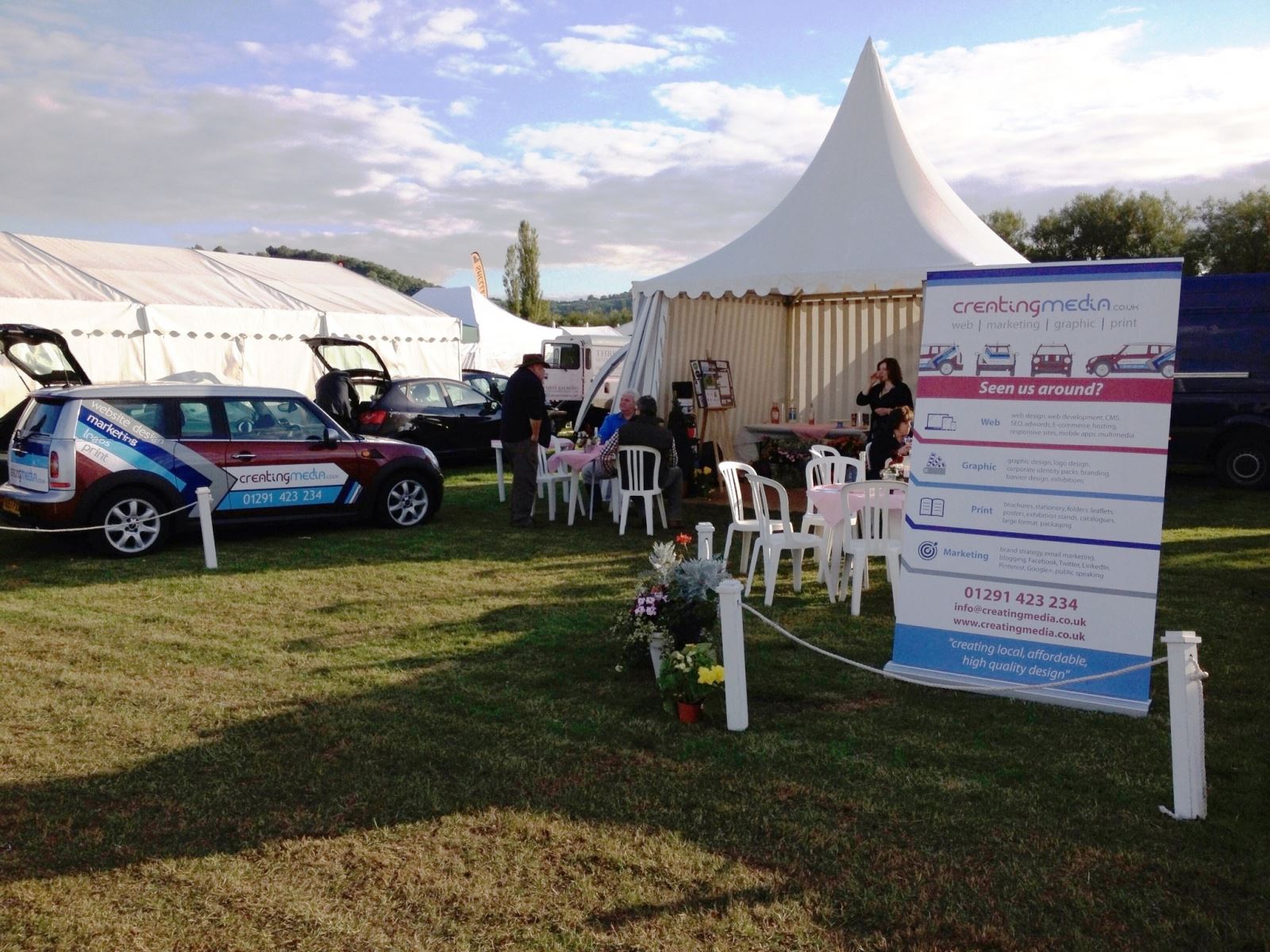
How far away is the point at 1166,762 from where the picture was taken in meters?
4.34

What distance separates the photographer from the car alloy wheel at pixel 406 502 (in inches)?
403

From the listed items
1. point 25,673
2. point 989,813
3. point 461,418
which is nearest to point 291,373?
point 461,418

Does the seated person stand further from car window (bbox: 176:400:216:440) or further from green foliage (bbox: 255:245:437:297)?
green foliage (bbox: 255:245:437:297)

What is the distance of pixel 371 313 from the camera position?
1853cm

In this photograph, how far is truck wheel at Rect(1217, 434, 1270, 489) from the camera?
40.7 ft

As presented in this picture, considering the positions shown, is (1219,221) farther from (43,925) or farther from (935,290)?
(43,925)

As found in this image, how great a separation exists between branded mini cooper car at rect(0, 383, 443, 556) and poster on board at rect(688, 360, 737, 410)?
14.4 feet

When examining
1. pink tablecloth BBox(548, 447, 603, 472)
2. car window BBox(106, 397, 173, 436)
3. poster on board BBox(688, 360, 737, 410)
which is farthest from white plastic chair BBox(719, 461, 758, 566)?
poster on board BBox(688, 360, 737, 410)

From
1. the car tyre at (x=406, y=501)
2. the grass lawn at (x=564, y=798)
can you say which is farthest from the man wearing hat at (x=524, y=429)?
the grass lawn at (x=564, y=798)

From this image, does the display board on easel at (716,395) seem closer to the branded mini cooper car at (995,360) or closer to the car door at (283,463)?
the car door at (283,463)

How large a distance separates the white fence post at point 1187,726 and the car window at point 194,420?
306 inches

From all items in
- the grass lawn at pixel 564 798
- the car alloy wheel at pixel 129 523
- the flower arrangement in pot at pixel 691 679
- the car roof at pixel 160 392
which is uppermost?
the car roof at pixel 160 392

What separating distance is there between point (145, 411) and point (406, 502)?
8.76 ft

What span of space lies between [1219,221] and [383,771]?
3451 cm
